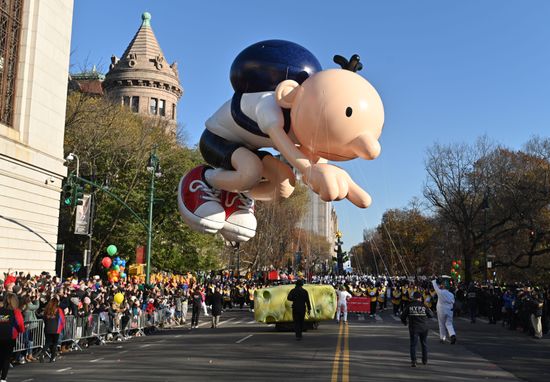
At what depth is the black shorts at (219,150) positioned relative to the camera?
1496 cm

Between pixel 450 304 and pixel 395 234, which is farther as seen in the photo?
pixel 395 234

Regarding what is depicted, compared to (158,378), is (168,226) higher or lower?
higher

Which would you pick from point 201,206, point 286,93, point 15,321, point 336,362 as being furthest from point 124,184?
point 15,321

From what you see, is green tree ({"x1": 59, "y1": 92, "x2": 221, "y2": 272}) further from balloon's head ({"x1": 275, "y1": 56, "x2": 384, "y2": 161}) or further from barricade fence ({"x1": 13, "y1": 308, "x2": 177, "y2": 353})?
balloon's head ({"x1": 275, "y1": 56, "x2": 384, "y2": 161})

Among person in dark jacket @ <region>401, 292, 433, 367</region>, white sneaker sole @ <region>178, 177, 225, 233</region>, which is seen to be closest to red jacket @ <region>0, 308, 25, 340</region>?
white sneaker sole @ <region>178, 177, 225, 233</region>

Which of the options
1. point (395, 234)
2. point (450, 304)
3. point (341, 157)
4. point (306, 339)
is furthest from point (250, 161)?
point (395, 234)

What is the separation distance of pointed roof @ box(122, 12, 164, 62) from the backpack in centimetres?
7119

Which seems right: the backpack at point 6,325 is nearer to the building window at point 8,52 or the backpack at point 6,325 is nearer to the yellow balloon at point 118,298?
the yellow balloon at point 118,298

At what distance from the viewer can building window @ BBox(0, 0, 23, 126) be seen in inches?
Answer: 960

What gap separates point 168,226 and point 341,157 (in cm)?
2858

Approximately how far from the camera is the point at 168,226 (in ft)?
133

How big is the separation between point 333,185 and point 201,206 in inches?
191

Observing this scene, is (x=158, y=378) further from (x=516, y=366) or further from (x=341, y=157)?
(x=516, y=366)

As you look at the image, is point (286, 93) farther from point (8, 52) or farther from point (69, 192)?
point (8, 52)
